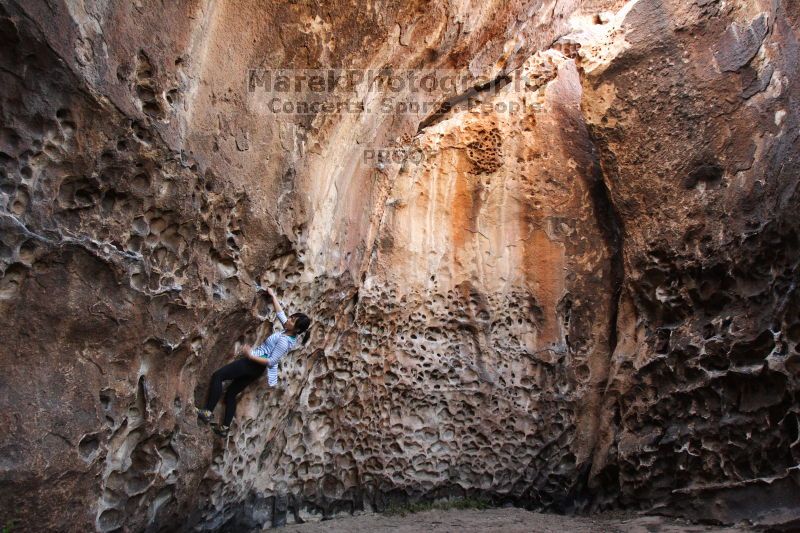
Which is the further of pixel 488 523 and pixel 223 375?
pixel 488 523

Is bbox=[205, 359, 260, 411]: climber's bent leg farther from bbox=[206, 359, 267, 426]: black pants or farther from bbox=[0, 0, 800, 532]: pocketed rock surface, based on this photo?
bbox=[0, 0, 800, 532]: pocketed rock surface

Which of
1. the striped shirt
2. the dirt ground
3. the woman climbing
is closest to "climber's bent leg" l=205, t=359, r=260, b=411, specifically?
the woman climbing

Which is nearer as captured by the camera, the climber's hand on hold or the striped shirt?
the striped shirt

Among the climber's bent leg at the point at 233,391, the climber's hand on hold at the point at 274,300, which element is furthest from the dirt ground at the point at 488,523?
the climber's hand on hold at the point at 274,300

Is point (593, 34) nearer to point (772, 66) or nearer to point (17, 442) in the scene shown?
point (772, 66)

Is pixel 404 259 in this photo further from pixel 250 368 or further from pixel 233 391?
pixel 233 391

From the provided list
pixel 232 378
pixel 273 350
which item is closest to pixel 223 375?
pixel 232 378

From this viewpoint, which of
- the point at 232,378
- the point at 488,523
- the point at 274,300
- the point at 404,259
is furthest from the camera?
the point at 404,259

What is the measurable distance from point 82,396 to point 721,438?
4.24 metres

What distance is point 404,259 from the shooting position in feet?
20.8

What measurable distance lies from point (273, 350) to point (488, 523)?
227 cm

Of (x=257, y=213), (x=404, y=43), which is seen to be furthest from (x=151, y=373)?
(x=404, y=43)

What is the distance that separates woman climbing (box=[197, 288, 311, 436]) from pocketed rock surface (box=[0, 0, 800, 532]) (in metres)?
0.13

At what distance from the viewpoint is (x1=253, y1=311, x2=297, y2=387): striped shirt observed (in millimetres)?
4855
